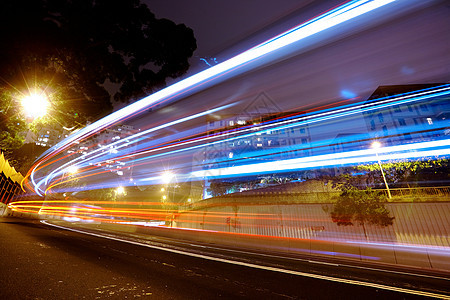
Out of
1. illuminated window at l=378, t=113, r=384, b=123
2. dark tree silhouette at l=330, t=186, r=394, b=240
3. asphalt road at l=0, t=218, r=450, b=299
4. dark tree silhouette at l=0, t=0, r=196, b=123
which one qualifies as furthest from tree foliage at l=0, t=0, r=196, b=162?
illuminated window at l=378, t=113, r=384, b=123

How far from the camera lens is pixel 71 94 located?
33.7 ft

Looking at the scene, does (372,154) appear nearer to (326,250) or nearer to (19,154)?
(326,250)

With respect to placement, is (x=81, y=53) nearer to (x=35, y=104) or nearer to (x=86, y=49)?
(x=86, y=49)

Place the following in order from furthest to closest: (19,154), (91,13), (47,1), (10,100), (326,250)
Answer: (19,154), (326,250), (10,100), (91,13), (47,1)

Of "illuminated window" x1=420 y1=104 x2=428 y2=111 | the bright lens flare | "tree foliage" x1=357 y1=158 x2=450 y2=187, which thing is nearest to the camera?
the bright lens flare

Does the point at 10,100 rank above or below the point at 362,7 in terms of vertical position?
below

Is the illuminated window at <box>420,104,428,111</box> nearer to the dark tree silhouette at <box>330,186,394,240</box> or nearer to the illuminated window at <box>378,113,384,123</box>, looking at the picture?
the illuminated window at <box>378,113,384,123</box>

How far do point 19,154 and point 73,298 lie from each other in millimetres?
46924

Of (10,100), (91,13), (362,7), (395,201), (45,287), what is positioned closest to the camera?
(45,287)

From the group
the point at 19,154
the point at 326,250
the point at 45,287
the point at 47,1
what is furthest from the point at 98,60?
the point at 19,154

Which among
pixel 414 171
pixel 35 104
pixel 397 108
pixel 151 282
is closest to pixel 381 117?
pixel 397 108

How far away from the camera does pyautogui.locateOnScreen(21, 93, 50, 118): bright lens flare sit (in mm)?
9692

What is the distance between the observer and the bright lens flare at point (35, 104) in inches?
382

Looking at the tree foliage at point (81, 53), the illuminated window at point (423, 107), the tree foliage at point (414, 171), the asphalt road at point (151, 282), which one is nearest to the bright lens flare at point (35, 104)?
the tree foliage at point (81, 53)
